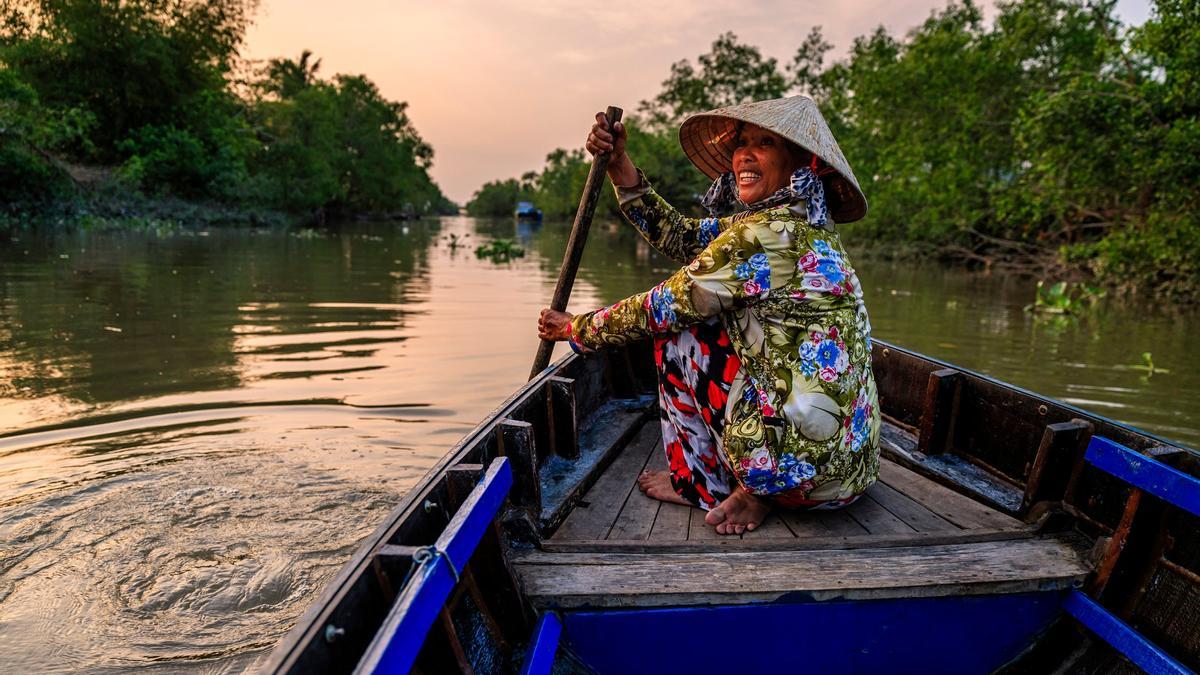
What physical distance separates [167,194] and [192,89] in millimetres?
4773

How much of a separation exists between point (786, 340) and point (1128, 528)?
91 cm

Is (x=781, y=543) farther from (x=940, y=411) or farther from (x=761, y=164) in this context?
(x=940, y=411)

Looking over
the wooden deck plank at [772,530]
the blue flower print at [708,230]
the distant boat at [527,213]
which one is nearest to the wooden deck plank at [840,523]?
the wooden deck plank at [772,530]

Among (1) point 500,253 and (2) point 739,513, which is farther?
(1) point 500,253

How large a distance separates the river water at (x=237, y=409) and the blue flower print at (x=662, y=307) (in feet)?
5.21

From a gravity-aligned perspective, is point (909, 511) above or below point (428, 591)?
below

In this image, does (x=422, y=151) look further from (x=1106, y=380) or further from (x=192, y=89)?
(x=1106, y=380)

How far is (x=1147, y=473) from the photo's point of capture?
5.24 feet

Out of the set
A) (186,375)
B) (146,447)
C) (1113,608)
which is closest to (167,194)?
(186,375)

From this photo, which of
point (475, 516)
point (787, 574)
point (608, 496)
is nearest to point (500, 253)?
point (608, 496)

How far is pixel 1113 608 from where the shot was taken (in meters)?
1.66

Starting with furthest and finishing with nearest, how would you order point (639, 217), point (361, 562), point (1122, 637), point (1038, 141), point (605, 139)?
point (1038, 141)
point (639, 217)
point (605, 139)
point (1122, 637)
point (361, 562)

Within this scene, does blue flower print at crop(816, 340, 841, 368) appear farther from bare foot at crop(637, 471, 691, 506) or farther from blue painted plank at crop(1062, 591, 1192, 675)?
blue painted plank at crop(1062, 591, 1192, 675)

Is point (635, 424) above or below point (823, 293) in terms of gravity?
below
